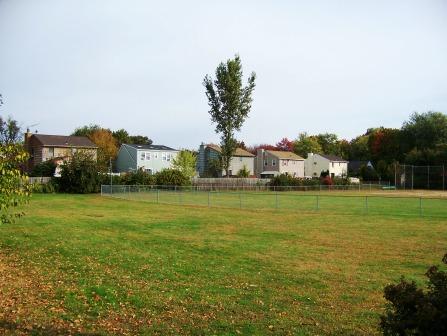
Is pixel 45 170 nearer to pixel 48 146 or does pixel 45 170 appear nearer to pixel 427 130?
pixel 48 146

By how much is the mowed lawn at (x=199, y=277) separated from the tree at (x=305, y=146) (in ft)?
294

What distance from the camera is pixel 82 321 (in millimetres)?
6543

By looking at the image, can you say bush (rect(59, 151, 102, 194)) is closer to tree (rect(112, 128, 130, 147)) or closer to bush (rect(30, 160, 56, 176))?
bush (rect(30, 160, 56, 176))

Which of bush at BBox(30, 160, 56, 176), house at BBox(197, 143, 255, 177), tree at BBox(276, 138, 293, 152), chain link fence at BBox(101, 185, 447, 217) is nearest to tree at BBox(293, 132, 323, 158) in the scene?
tree at BBox(276, 138, 293, 152)

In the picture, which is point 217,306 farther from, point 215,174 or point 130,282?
point 215,174

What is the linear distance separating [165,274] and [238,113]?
192ft

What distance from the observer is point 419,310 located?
395cm

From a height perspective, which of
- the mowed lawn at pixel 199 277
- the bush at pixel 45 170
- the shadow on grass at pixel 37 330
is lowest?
the mowed lawn at pixel 199 277

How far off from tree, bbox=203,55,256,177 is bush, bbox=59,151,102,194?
23013 millimetres

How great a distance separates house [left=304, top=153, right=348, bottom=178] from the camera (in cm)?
9316

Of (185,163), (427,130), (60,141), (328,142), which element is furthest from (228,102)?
(328,142)

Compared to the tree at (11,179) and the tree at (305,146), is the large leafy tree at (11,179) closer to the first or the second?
the tree at (11,179)

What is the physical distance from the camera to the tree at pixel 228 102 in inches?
2625

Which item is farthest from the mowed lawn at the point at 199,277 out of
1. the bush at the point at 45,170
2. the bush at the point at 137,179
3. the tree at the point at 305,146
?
the tree at the point at 305,146
